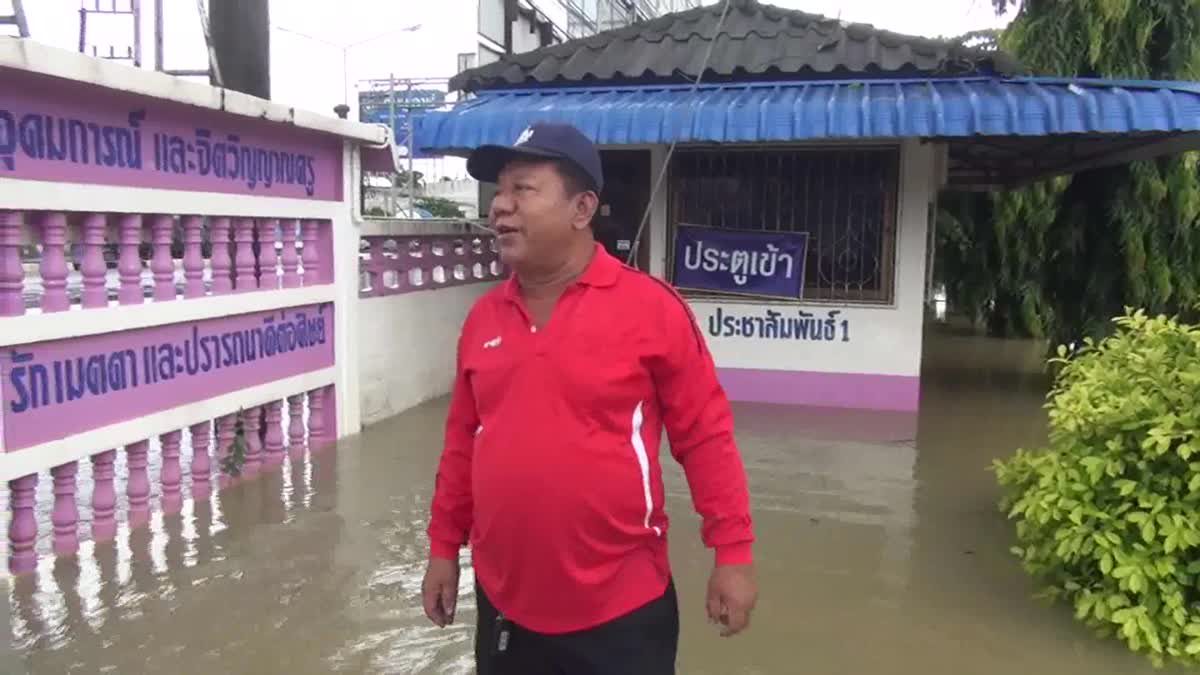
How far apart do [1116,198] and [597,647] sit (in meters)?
8.96

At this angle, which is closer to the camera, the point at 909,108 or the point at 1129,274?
the point at 909,108

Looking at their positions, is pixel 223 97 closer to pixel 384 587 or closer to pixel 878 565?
pixel 384 587

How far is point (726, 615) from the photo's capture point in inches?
81.0

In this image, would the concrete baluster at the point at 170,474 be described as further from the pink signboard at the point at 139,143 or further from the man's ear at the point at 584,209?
the man's ear at the point at 584,209

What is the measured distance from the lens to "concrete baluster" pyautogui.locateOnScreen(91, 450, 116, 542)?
414 centimetres

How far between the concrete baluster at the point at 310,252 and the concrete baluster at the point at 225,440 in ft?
3.37

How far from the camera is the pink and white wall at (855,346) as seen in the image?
7645 mm

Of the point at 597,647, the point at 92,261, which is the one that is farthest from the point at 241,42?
the point at 597,647

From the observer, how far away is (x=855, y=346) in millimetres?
7754

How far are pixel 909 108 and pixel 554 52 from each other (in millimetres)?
3137

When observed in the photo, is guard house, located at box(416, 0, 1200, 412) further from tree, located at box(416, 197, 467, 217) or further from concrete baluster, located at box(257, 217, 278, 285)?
tree, located at box(416, 197, 467, 217)

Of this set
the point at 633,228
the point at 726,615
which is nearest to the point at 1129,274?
the point at 633,228

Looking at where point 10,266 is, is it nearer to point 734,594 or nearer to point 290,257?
point 290,257

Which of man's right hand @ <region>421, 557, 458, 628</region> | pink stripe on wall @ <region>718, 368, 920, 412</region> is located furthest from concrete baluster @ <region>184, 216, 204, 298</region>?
pink stripe on wall @ <region>718, 368, 920, 412</region>
